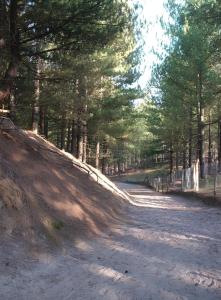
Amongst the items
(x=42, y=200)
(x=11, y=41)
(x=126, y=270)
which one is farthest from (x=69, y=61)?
(x=126, y=270)

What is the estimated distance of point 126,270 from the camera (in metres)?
8.05

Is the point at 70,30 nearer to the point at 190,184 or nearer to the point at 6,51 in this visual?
the point at 6,51

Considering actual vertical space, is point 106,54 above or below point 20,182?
above

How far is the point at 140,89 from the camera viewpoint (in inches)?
1526

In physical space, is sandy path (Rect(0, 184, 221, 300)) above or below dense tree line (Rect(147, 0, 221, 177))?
below

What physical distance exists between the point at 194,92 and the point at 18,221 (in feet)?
87.3

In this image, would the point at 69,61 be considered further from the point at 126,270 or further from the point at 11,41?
the point at 126,270

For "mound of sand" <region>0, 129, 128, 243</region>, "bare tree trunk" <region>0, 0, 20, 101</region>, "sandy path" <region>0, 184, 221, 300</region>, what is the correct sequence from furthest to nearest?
"bare tree trunk" <region>0, 0, 20, 101</region>
"mound of sand" <region>0, 129, 128, 243</region>
"sandy path" <region>0, 184, 221, 300</region>

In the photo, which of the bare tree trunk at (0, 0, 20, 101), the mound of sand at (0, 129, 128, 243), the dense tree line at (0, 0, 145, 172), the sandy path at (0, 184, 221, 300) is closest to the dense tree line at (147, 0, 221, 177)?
the dense tree line at (0, 0, 145, 172)

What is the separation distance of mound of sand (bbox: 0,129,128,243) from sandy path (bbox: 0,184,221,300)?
71 centimetres

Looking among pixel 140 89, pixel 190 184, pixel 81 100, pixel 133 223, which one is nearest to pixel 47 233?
pixel 133 223

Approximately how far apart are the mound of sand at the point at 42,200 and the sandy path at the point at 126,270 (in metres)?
0.71

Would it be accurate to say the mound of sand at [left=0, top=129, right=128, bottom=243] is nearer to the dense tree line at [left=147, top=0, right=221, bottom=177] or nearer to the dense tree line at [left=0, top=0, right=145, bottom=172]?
the dense tree line at [left=0, top=0, right=145, bottom=172]

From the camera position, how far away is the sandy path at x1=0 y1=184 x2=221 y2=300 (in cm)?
671
